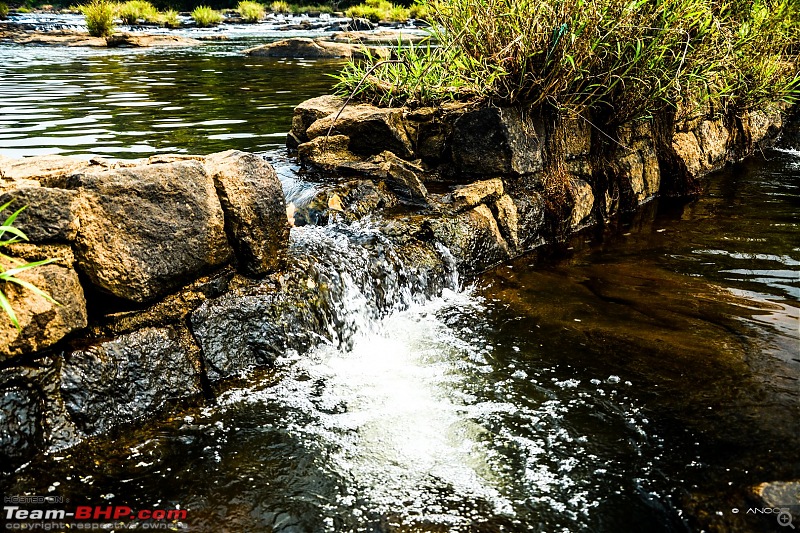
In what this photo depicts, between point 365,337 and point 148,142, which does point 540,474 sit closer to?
point 365,337

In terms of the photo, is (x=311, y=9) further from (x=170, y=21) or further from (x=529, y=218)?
(x=529, y=218)

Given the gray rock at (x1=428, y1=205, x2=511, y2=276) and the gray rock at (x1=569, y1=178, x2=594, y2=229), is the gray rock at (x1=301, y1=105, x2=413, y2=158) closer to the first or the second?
the gray rock at (x1=428, y1=205, x2=511, y2=276)

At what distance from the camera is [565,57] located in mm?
5355

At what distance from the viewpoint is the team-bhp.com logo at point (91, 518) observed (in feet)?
8.40

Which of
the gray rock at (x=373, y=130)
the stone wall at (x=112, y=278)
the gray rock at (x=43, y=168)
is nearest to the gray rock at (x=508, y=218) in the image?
the gray rock at (x=373, y=130)

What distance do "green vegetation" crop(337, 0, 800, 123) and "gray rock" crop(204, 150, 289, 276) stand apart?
209 centimetres

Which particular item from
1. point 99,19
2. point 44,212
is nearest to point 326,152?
point 44,212

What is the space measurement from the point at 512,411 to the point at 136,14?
36652mm

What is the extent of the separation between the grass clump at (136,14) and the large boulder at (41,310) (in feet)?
116

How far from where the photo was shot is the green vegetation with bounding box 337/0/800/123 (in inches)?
211

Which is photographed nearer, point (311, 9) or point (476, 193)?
point (476, 193)

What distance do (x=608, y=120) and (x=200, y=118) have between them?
247 inches

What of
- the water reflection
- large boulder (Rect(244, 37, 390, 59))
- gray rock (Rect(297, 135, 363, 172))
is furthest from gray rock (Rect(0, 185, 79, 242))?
large boulder (Rect(244, 37, 390, 59))

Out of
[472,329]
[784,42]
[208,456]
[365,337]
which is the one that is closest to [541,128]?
[472,329]
